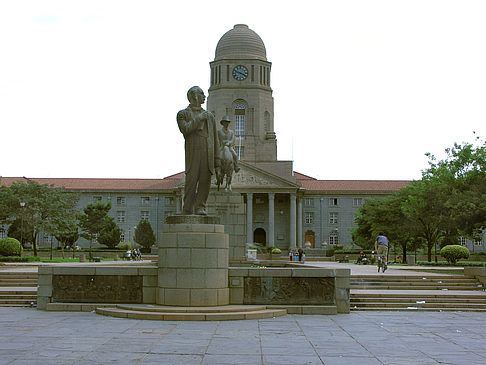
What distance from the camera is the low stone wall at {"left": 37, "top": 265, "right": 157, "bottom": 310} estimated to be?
14.5 metres

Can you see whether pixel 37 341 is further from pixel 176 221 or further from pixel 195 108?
pixel 195 108

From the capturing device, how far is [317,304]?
48.4ft

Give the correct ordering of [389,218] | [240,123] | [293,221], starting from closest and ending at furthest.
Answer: [389,218], [293,221], [240,123]

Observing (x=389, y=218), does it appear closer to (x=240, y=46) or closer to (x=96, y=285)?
(x=240, y=46)

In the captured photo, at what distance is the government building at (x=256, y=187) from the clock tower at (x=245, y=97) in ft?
0.48

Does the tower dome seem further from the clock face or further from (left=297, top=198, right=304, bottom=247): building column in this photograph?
(left=297, top=198, right=304, bottom=247): building column

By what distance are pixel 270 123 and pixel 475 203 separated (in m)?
57.9

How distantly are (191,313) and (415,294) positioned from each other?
7911mm

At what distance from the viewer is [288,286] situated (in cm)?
1469

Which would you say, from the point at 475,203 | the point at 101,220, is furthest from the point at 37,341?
the point at 101,220

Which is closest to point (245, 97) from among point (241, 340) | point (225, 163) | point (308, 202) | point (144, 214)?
point (308, 202)

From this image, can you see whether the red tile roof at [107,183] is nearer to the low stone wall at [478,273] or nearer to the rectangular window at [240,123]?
the rectangular window at [240,123]

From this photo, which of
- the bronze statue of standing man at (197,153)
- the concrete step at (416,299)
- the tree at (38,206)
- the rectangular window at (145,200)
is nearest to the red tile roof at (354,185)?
the rectangular window at (145,200)

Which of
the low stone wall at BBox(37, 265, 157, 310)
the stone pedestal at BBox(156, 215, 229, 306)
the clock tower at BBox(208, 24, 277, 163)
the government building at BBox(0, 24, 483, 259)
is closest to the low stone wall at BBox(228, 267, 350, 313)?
the stone pedestal at BBox(156, 215, 229, 306)
